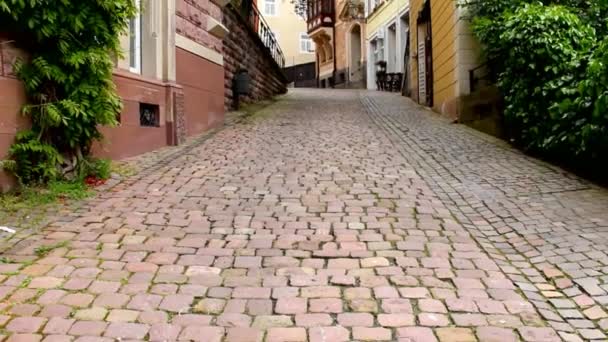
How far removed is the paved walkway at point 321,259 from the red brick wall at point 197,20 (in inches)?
127

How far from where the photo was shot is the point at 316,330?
10.5 feet

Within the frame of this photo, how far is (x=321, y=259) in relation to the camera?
4.35m

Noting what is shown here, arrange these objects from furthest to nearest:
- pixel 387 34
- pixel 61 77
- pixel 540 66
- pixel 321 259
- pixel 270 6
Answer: pixel 270 6, pixel 387 34, pixel 540 66, pixel 61 77, pixel 321 259

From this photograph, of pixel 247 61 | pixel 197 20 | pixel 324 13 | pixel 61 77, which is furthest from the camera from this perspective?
pixel 324 13

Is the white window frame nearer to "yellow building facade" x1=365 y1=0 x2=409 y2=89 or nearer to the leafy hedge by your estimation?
"yellow building facade" x1=365 y1=0 x2=409 y2=89

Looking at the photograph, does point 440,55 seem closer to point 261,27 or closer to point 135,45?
point 135,45

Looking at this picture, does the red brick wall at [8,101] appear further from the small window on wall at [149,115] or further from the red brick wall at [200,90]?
the red brick wall at [200,90]

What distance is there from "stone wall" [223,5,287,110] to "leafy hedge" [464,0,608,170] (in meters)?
5.88

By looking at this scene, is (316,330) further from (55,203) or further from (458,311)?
(55,203)

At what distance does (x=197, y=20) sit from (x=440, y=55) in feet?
20.8

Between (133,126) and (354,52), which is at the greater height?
(354,52)

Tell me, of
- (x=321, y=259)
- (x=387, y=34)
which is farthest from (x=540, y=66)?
(x=387, y=34)

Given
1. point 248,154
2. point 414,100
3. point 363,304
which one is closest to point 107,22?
point 248,154

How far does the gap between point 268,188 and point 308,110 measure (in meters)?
9.47
